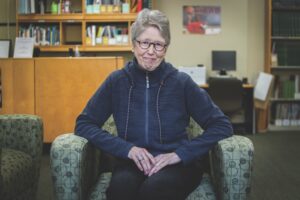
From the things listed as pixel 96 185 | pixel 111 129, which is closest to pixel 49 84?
pixel 111 129

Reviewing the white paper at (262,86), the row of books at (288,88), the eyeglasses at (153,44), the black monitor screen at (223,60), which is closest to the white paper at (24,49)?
the black monitor screen at (223,60)

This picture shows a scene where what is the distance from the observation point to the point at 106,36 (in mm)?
5633

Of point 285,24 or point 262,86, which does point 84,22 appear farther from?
point 285,24

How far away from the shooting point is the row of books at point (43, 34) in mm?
5633

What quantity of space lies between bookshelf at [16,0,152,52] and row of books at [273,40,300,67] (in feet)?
6.20

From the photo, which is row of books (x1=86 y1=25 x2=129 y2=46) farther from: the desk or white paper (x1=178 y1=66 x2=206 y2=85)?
the desk

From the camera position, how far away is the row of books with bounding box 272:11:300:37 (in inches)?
231

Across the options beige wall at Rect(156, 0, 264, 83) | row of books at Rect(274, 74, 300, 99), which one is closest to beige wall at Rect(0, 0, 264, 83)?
beige wall at Rect(156, 0, 264, 83)

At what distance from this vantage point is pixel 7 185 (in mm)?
1993

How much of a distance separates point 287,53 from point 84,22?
279cm

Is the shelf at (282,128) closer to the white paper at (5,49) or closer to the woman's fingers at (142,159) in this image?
the white paper at (5,49)

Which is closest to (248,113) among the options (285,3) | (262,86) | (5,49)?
(262,86)

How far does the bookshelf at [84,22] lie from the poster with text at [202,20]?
2.32 ft

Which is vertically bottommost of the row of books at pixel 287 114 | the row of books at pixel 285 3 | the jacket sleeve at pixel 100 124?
the row of books at pixel 287 114
